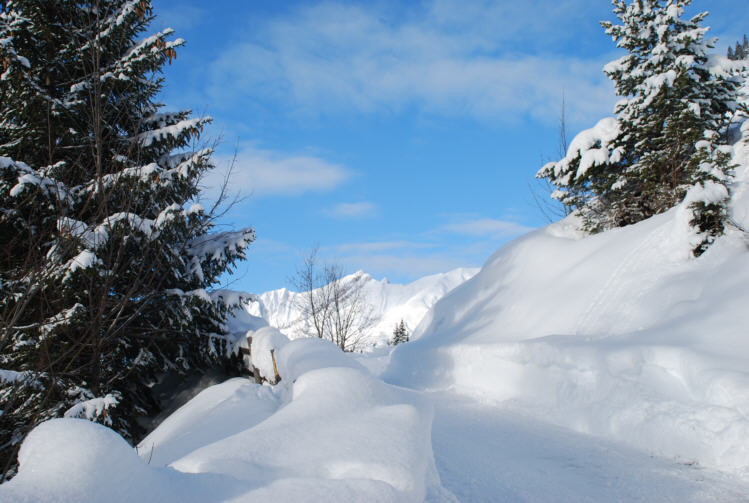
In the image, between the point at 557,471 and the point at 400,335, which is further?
the point at 400,335

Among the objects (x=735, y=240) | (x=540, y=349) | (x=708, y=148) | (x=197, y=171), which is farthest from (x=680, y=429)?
(x=197, y=171)

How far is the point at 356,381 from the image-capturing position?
3598mm

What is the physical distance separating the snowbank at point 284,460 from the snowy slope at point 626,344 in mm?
2276

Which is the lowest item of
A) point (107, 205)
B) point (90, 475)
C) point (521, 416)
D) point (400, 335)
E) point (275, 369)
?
point (400, 335)

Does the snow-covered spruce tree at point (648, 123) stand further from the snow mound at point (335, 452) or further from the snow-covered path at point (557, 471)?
the snow mound at point (335, 452)

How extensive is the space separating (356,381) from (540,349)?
3339 millimetres

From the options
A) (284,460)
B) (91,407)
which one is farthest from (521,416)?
(91,407)

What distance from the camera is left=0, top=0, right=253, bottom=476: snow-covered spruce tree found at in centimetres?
558

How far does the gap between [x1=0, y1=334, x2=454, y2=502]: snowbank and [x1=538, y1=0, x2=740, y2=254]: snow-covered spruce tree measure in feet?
27.8

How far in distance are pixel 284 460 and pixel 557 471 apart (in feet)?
7.77

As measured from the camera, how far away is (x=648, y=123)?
9703mm

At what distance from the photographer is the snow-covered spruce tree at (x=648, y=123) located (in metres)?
9.09

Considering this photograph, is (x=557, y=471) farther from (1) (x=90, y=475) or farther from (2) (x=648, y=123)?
(2) (x=648, y=123)

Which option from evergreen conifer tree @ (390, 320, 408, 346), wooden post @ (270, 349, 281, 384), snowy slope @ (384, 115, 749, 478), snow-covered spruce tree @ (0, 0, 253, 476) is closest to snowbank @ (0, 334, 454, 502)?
snowy slope @ (384, 115, 749, 478)
